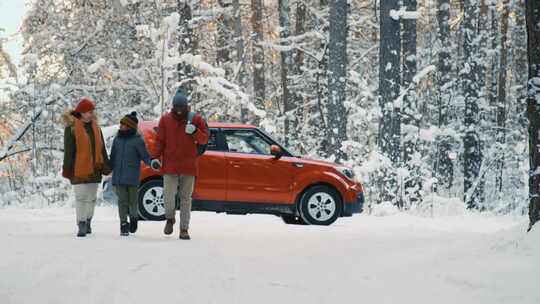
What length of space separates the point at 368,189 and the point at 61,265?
453 inches

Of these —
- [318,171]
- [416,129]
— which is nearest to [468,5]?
[416,129]

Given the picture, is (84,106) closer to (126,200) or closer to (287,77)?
(126,200)

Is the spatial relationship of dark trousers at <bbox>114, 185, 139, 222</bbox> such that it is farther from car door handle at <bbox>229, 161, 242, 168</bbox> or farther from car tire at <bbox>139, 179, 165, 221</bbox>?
car door handle at <bbox>229, 161, 242, 168</bbox>

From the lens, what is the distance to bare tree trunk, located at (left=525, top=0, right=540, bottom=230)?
772cm

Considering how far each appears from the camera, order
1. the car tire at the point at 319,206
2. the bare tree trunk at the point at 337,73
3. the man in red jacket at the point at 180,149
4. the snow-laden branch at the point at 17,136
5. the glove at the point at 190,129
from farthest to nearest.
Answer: the snow-laden branch at the point at 17,136
the bare tree trunk at the point at 337,73
the car tire at the point at 319,206
the man in red jacket at the point at 180,149
the glove at the point at 190,129

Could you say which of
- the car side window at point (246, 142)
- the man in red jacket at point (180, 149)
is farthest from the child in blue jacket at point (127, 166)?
the car side window at point (246, 142)

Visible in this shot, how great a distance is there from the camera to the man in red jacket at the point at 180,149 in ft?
32.5

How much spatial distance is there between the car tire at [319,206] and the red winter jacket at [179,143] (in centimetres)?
329

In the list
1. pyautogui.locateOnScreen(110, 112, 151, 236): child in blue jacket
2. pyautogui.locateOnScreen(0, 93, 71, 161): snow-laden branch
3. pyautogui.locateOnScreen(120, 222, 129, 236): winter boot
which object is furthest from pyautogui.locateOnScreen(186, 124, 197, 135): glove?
pyautogui.locateOnScreen(0, 93, 71, 161): snow-laden branch

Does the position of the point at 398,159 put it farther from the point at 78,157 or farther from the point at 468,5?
the point at 78,157

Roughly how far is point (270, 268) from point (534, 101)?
3.06m

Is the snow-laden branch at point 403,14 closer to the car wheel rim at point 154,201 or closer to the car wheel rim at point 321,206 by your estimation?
the car wheel rim at point 321,206

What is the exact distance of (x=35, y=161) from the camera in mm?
19047

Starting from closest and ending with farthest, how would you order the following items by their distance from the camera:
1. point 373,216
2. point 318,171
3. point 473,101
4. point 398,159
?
point 318,171, point 373,216, point 398,159, point 473,101
